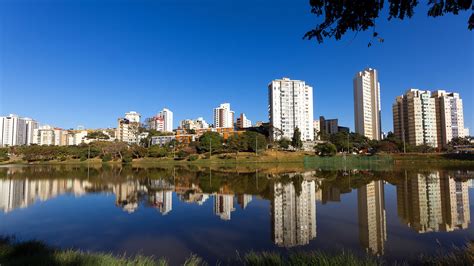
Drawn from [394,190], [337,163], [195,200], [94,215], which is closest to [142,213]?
[94,215]

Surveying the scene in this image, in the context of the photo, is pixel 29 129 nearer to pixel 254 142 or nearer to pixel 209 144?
pixel 209 144

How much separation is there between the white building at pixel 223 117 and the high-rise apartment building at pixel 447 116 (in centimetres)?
9115

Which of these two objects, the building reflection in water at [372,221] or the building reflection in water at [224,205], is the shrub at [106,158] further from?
the building reflection in water at [372,221]

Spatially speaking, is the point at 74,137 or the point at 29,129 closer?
the point at 74,137

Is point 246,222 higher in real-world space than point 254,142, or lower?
lower

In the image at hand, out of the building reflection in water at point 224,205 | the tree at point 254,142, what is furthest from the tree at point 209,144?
the building reflection in water at point 224,205

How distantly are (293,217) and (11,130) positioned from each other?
544 ft

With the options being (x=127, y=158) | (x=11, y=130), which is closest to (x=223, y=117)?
(x=127, y=158)

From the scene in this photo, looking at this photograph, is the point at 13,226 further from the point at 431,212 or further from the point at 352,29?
the point at 431,212

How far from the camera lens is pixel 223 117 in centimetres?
15788

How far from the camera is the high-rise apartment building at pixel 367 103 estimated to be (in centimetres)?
11256

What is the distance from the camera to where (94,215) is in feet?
41.6

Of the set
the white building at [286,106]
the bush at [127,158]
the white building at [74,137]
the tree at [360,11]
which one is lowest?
the bush at [127,158]

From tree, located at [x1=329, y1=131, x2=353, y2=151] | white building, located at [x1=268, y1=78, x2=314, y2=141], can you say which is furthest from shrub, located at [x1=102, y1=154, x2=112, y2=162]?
tree, located at [x1=329, y1=131, x2=353, y2=151]
